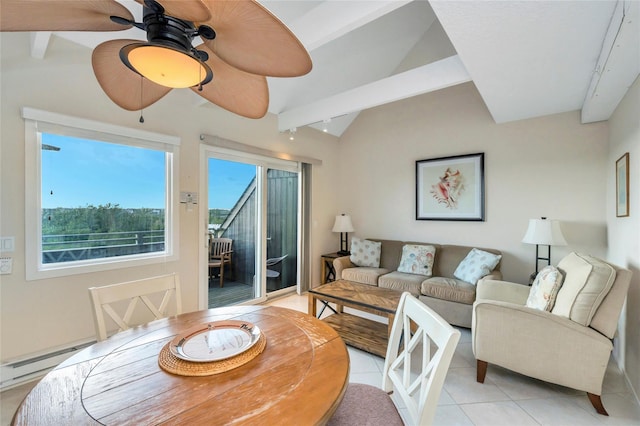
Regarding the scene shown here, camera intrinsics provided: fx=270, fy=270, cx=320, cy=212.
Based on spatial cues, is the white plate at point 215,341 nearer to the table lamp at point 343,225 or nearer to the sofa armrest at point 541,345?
the sofa armrest at point 541,345

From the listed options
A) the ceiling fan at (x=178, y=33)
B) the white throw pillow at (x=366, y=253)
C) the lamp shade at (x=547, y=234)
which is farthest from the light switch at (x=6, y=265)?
the lamp shade at (x=547, y=234)

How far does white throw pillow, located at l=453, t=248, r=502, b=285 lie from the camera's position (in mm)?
3154

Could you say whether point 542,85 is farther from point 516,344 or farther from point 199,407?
point 199,407

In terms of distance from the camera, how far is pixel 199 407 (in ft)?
2.65

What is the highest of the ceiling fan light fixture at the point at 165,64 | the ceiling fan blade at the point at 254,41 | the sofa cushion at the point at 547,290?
the ceiling fan blade at the point at 254,41

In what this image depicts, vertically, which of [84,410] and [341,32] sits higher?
[341,32]

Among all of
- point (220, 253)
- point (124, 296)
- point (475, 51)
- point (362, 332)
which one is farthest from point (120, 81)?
point (362, 332)

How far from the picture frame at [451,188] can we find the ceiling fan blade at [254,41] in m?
3.36

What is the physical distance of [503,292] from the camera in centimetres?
267

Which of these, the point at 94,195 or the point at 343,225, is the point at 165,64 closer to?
the point at 94,195

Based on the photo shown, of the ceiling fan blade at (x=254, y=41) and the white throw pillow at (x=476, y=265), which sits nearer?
the ceiling fan blade at (x=254, y=41)

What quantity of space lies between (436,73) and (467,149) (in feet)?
5.13

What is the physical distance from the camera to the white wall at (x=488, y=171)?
10.1 ft

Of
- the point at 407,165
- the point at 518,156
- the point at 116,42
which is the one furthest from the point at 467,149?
the point at 116,42
